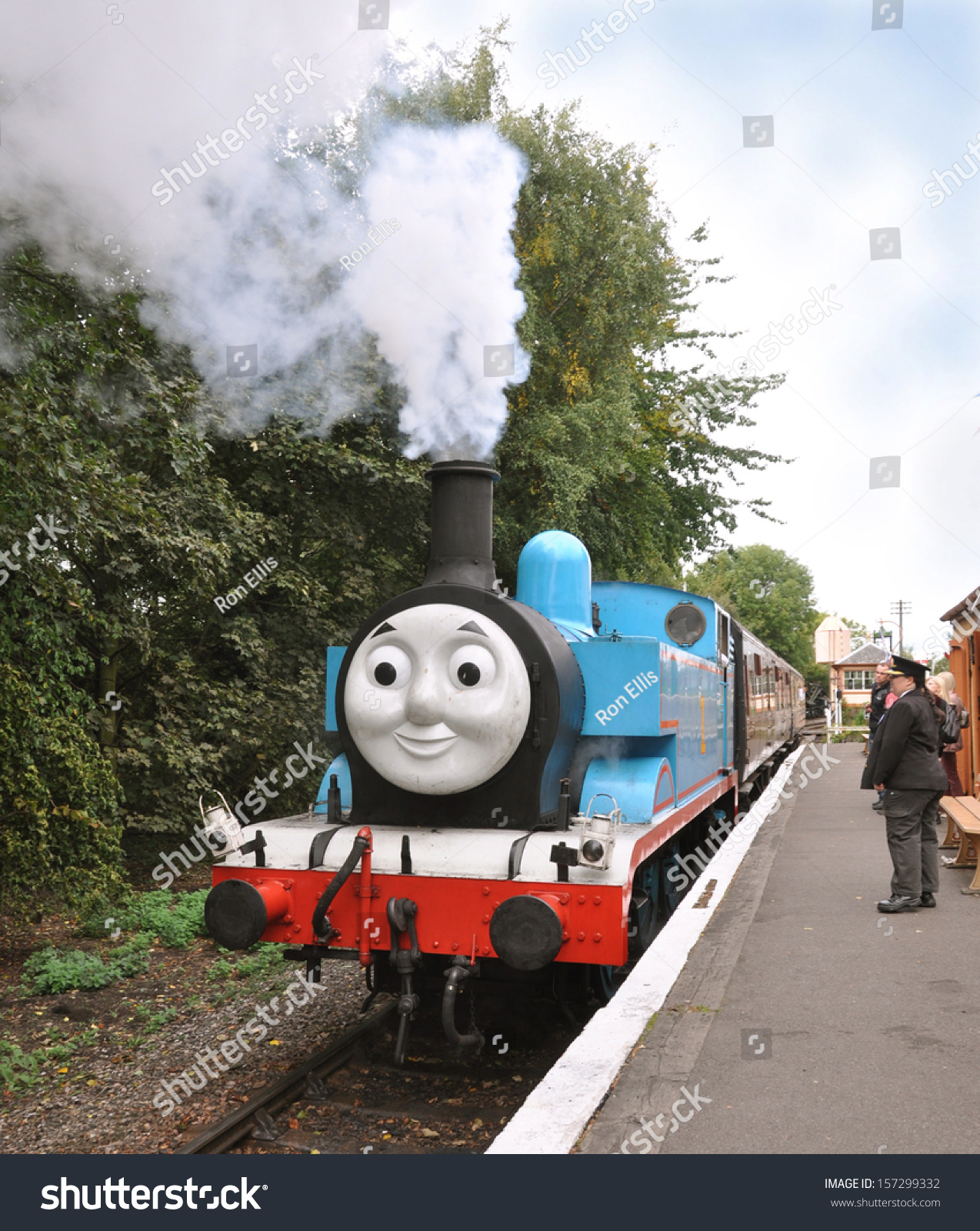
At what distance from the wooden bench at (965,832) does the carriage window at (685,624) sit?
2.26 meters

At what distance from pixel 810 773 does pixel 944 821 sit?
8371 mm

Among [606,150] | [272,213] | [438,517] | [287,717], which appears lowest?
[287,717]

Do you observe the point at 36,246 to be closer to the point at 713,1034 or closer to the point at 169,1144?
the point at 169,1144

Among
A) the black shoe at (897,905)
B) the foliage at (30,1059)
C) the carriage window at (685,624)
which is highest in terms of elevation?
the carriage window at (685,624)

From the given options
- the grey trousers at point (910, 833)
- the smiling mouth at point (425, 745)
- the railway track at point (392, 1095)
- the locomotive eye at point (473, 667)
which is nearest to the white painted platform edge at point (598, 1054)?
the railway track at point (392, 1095)

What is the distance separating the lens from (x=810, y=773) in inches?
738

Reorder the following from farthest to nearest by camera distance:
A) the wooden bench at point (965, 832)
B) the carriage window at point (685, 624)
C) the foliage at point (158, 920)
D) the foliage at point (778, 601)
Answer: the foliage at point (778, 601), the foliage at point (158, 920), the carriage window at point (685, 624), the wooden bench at point (965, 832)

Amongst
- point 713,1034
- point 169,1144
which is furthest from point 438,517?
point 169,1144

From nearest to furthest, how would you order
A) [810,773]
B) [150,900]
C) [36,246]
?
[36,246] < [150,900] < [810,773]

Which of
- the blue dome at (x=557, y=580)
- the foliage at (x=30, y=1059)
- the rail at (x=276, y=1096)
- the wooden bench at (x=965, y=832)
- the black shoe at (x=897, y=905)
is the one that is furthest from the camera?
the wooden bench at (x=965, y=832)

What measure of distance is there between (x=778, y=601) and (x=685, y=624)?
5840 centimetres

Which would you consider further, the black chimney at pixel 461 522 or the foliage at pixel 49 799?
the foliage at pixel 49 799

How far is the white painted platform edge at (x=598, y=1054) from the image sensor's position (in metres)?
3.03

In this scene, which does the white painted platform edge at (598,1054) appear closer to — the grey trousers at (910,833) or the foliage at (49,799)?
the grey trousers at (910,833)
